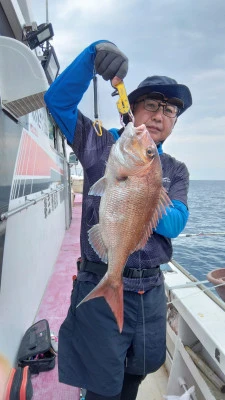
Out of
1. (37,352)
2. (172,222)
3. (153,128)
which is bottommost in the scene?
(37,352)

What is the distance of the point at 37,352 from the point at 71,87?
7.49 feet

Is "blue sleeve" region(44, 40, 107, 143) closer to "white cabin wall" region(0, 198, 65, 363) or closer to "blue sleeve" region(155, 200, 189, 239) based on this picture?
"blue sleeve" region(155, 200, 189, 239)

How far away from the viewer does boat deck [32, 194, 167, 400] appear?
2652mm

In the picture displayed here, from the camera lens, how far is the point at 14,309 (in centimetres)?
269

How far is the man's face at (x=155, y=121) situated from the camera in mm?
2004

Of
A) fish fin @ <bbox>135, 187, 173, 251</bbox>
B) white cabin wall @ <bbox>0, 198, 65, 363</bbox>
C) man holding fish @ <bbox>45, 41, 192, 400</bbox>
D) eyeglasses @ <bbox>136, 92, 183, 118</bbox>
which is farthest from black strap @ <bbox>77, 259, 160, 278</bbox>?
eyeglasses @ <bbox>136, 92, 183, 118</bbox>

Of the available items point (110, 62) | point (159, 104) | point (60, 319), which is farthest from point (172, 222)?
point (60, 319)

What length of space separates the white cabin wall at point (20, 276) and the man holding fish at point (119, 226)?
68 centimetres

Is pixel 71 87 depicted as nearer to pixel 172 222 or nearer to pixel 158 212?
pixel 158 212

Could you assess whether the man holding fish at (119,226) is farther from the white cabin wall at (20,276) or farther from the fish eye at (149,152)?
the white cabin wall at (20,276)

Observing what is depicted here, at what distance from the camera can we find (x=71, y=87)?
1729 millimetres

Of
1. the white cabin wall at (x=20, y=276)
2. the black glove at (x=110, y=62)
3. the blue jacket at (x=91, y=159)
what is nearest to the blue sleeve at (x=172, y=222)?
the blue jacket at (x=91, y=159)

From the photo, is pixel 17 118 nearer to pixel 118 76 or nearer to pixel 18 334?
pixel 118 76

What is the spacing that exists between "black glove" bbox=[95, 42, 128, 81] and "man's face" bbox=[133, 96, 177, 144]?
1.35 feet
